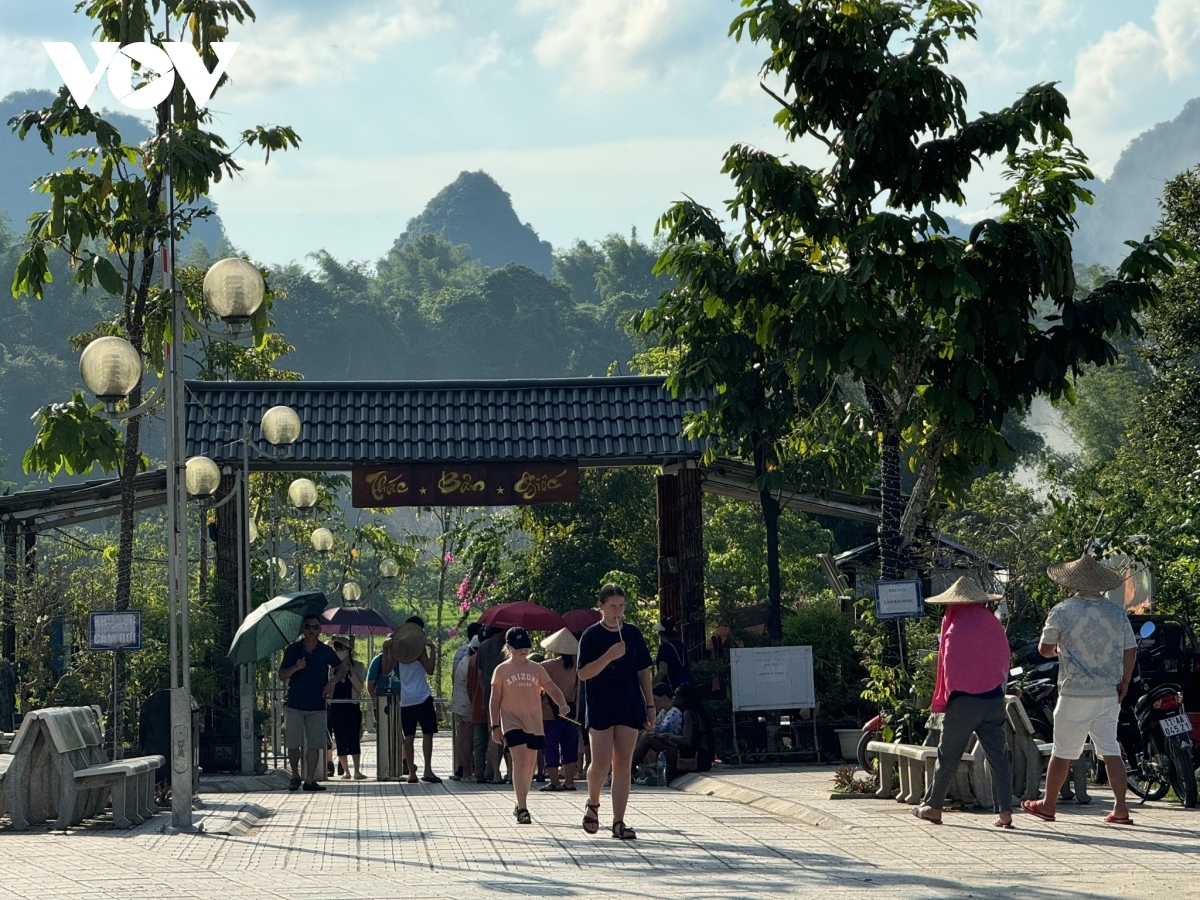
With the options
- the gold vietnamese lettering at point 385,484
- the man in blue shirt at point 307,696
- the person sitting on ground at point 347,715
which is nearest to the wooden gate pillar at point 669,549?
the gold vietnamese lettering at point 385,484

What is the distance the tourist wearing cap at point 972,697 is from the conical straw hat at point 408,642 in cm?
790

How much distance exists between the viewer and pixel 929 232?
1358cm

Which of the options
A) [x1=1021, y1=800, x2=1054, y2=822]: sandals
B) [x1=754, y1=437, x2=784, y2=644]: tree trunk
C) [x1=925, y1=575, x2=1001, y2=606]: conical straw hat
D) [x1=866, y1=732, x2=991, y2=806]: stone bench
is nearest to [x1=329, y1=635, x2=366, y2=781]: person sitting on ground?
[x1=754, y1=437, x2=784, y2=644]: tree trunk

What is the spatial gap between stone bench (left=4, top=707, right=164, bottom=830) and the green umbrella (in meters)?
4.13

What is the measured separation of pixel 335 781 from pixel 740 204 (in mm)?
8965

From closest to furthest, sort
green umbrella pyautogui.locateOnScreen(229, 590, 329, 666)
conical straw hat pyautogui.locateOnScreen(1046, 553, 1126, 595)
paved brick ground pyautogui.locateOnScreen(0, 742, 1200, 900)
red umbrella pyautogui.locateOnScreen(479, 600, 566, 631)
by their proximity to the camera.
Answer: paved brick ground pyautogui.locateOnScreen(0, 742, 1200, 900), conical straw hat pyautogui.locateOnScreen(1046, 553, 1126, 595), green umbrella pyautogui.locateOnScreen(229, 590, 329, 666), red umbrella pyautogui.locateOnScreen(479, 600, 566, 631)

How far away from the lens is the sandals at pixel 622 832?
1099cm

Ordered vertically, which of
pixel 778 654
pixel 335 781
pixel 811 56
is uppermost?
pixel 811 56

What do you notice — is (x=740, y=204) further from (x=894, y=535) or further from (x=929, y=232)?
(x=894, y=535)

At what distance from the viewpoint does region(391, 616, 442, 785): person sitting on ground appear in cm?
1823

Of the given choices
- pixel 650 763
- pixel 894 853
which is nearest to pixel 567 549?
pixel 650 763

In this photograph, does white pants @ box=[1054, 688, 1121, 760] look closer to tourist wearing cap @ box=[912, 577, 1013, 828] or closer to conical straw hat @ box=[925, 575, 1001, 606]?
tourist wearing cap @ box=[912, 577, 1013, 828]

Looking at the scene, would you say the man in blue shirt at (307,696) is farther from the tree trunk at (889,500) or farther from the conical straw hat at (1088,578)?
the conical straw hat at (1088,578)

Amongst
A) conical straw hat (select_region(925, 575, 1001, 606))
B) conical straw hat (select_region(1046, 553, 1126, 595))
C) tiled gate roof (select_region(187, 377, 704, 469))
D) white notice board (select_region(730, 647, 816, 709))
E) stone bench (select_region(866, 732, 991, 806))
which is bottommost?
stone bench (select_region(866, 732, 991, 806))
